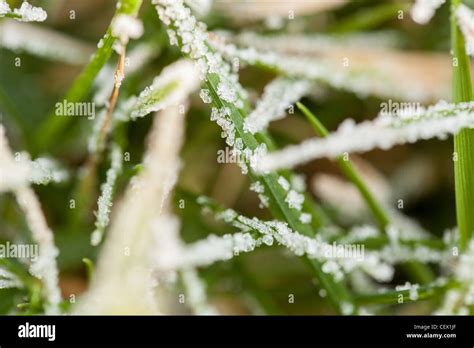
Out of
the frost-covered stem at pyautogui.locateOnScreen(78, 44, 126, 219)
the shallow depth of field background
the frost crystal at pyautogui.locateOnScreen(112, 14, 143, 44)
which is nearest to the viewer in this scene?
the frost crystal at pyautogui.locateOnScreen(112, 14, 143, 44)

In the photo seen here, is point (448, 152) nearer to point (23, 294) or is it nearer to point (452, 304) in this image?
point (452, 304)

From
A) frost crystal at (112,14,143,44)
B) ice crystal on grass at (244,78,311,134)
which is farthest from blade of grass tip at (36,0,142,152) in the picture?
ice crystal on grass at (244,78,311,134)

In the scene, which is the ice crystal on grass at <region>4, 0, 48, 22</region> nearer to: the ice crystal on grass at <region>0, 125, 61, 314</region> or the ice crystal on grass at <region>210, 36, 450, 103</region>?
the ice crystal on grass at <region>0, 125, 61, 314</region>

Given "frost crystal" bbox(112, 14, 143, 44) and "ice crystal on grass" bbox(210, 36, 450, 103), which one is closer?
"frost crystal" bbox(112, 14, 143, 44)

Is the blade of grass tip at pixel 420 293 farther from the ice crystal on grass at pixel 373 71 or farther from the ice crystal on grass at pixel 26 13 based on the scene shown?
the ice crystal on grass at pixel 26 13

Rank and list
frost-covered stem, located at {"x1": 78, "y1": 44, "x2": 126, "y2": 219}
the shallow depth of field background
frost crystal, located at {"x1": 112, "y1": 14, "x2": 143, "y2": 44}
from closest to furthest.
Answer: frost crystal, located at {"x1": 112, "y1": 14, "x2": 143, "y2": 44} < frost-covered stem, located at {"x1": 78, "y1": 44, "x2": 126, "y2": 219} < the shallow depth of field background

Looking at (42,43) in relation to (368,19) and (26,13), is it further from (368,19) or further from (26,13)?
(368,19)

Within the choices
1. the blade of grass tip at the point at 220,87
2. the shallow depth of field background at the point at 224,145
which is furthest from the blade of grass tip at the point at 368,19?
the blade of grass tip at the point at 220,87
